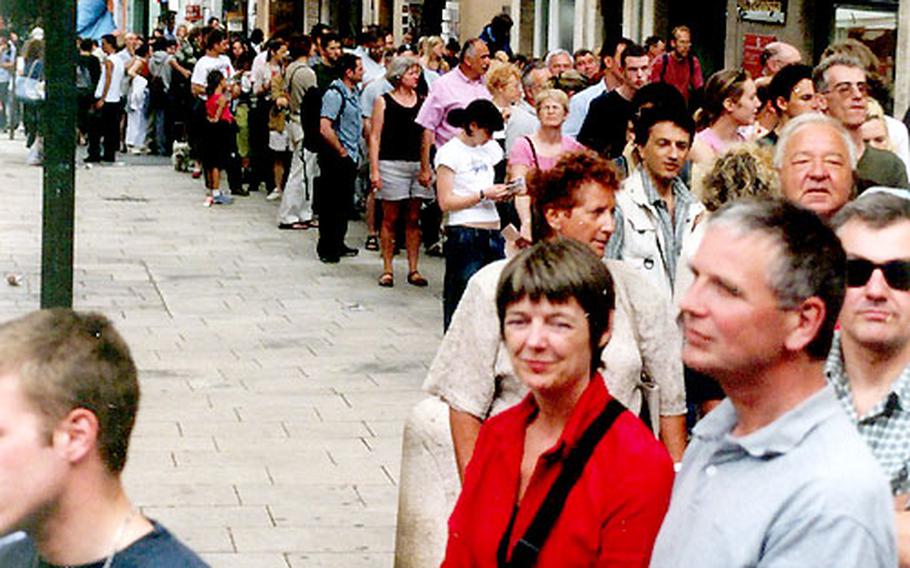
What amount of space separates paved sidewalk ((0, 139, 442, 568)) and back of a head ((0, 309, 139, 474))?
349 centimetres

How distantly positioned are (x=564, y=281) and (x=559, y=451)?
36cm

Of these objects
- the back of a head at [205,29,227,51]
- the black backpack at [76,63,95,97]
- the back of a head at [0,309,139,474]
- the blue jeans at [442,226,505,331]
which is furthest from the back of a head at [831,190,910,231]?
the black backpack at [76,63,95,97]

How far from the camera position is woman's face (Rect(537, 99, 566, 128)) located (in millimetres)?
10078

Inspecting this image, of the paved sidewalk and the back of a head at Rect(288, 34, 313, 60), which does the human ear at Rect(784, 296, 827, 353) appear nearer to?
the paved sidewalk

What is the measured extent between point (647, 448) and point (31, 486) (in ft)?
4.57

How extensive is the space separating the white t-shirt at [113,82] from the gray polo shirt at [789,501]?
2469 centimetres

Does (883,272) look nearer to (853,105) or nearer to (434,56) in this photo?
(853,105)

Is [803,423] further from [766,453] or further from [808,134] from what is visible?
[808,134]

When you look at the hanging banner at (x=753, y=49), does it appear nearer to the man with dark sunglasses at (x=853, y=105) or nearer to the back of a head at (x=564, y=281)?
the man with dark sunglasses at (x=853, y=105)

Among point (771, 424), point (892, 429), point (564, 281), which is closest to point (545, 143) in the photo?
point (564, 281)

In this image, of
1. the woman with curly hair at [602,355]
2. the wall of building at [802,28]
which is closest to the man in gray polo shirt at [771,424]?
the woman with curly hair at [602,355]

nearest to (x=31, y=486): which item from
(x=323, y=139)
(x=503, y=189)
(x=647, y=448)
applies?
(x=647, y=448)

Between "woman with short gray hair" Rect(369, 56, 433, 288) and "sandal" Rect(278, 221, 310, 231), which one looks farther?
"sandal" Rect(278, 221, 310, 231)

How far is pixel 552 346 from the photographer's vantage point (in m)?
3.86
